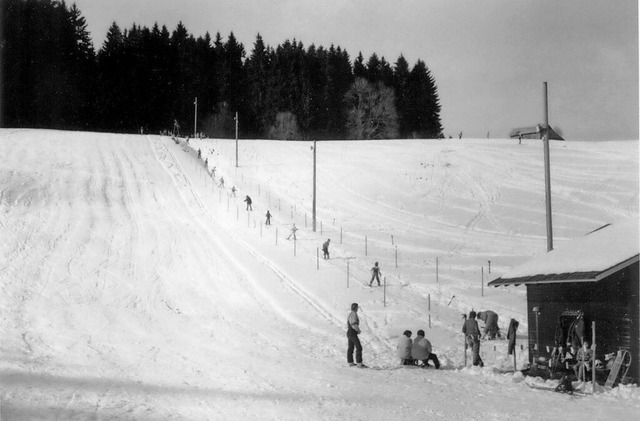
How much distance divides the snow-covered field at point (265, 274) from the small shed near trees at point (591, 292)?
4.48 feet

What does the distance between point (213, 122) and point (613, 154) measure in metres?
61.4

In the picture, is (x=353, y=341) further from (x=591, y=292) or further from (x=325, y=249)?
(x=325, y=249)

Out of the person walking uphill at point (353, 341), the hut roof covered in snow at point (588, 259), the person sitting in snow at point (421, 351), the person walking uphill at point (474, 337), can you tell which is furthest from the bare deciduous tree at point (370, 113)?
the person walking uphill at point (353, 341)

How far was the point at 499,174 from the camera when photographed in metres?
56.4

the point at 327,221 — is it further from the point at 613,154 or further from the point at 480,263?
the point at 613,154

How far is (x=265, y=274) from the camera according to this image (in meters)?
26.9

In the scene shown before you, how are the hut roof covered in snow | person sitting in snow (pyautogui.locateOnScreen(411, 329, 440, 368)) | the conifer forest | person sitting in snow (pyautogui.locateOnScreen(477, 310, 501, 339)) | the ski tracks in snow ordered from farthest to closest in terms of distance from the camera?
the conifer forest
the ski tracks in snow
person sitting in snow (pyautogui.locateOnScreen(477, 310, 501, 339))
person sitting in snow (pyautogui.locateOnScreen(411, 329, 440, 368))
the hut roof covered in snow

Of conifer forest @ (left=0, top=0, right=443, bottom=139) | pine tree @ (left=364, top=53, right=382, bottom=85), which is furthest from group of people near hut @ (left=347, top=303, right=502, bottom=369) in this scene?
pine tree @ (left=364, top=53, right=382, bottom=85)

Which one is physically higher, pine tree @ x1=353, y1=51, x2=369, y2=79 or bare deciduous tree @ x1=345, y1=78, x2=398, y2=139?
pine tree @ x1=353, y1=51, x2=369, y2=79

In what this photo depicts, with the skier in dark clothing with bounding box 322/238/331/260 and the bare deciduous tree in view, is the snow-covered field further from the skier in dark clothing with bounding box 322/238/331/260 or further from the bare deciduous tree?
the bare deciduous tree

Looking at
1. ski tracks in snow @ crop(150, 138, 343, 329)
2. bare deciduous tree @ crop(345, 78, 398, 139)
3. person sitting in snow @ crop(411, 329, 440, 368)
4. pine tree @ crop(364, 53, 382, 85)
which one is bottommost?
person sitting in snow @ crop(411, 329, 440, 368)

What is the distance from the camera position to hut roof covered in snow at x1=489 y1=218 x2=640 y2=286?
1448cm

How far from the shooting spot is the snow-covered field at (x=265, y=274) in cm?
1171

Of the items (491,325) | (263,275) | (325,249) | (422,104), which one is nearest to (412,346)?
(491,325)
